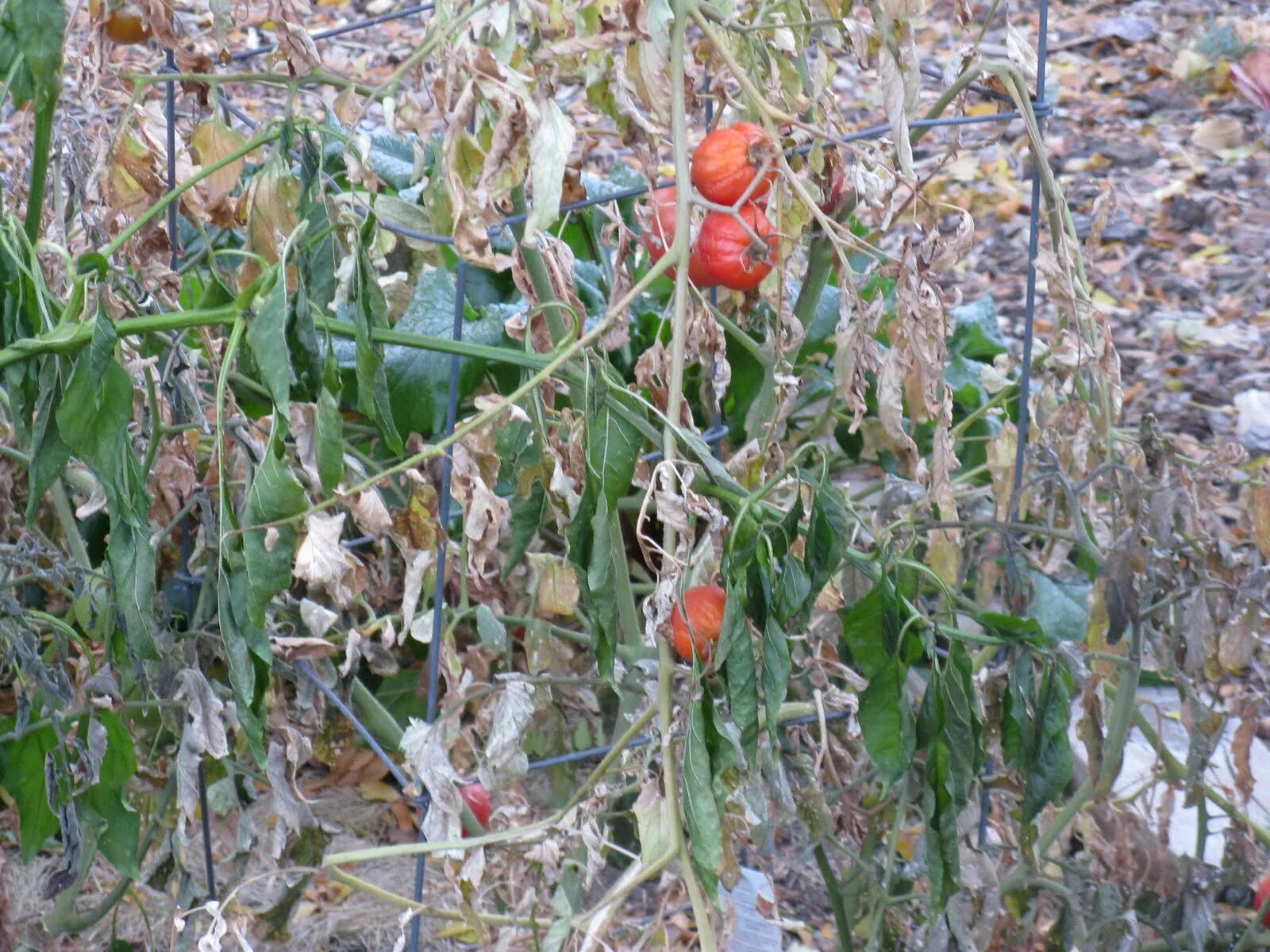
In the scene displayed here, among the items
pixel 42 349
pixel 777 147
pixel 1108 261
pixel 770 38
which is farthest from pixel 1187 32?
pixel 42 349

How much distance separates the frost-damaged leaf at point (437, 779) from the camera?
1076 mm

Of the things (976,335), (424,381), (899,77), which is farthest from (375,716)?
(976,335)

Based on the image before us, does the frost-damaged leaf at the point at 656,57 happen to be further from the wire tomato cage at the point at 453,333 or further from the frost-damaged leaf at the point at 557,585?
the frost-damaged leaf at the point at 557,585

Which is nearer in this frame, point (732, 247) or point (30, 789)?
point (732, 247)

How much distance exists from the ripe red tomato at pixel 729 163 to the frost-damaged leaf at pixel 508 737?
41 cm

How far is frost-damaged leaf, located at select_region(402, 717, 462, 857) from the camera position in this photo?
108cm

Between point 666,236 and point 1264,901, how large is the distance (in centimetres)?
82

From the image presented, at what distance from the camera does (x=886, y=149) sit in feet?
3.89

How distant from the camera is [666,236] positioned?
1141mm

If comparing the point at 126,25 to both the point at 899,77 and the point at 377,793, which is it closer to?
the point at 899,77

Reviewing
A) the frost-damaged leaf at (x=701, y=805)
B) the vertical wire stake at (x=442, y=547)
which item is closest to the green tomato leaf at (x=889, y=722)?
the frost-damaged leaf at (x=701, y=805)

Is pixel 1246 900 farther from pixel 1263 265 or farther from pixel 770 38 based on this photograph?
pixel 1263 265

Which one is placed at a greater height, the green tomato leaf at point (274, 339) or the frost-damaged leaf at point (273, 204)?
the frost-damaged leaf at point (273, 204)

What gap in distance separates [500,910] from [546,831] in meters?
0.75
